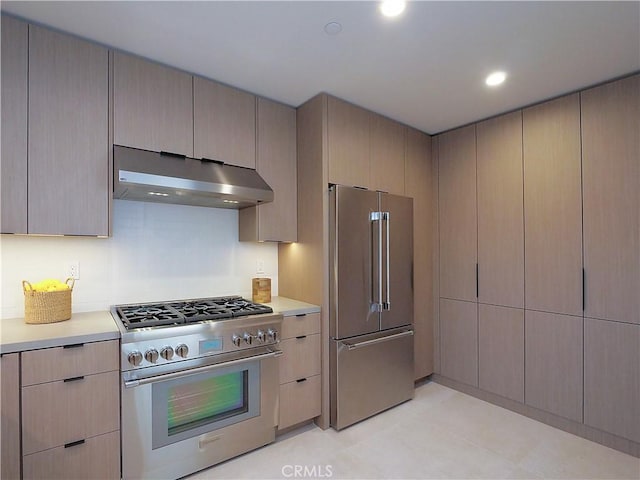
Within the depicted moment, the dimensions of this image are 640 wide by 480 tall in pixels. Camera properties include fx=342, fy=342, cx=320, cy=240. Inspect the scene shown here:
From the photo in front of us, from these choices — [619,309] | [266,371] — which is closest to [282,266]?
[266,371]

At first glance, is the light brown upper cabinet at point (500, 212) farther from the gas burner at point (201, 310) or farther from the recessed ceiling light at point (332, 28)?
the gas burner at point (201, 310)

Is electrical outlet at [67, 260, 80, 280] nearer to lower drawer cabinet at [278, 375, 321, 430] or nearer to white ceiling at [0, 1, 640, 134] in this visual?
white ceiling at [0, 1, 640, 134]

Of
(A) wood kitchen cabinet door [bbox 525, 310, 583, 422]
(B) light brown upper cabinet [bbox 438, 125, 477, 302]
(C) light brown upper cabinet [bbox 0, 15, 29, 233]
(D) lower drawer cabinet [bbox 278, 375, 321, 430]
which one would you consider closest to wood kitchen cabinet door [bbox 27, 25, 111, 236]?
(C) light brown upper cabinet [bbox 0, 15, 29, 233]

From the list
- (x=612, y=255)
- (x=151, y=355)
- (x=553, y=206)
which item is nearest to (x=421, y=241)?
(x=553, y=206)

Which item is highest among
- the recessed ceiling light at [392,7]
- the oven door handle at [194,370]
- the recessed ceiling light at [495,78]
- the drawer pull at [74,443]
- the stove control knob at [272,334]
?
the recessed ceiling light at [392,7]

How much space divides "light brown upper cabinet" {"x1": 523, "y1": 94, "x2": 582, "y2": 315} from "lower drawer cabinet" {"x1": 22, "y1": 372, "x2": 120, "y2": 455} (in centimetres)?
302

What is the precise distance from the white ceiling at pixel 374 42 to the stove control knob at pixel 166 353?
178 cm

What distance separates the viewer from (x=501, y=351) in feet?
9.78

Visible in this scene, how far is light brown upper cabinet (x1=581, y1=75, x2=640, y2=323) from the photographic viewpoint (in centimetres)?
230

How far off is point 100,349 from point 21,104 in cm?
136

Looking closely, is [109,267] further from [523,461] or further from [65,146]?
[523,461]

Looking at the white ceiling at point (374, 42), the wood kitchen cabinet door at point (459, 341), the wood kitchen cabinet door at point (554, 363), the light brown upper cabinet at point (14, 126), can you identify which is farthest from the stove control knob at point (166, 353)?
the wood kitchen cabinet door at point (554, 363)

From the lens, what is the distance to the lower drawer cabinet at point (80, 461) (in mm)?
1616

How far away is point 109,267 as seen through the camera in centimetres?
235
